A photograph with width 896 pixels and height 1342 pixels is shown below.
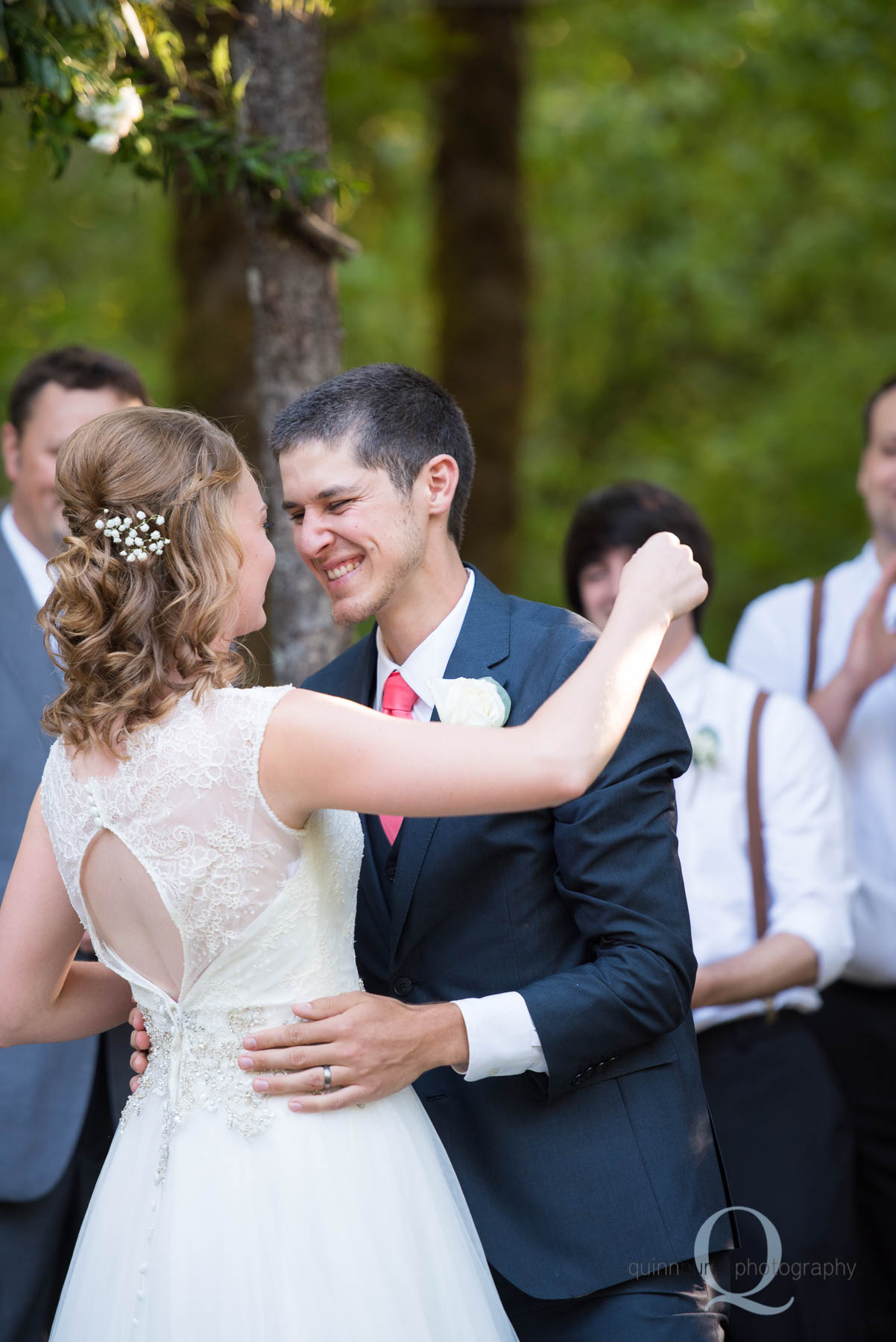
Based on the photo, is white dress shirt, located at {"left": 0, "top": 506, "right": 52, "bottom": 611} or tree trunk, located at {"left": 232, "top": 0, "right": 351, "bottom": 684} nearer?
→ tree trunk, located at {"left": 232, "top": 0, "right": 351, "bottom": 684}

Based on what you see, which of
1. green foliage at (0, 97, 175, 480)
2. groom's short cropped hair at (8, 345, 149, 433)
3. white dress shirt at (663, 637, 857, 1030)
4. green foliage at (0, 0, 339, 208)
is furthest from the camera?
green foliage at (0, 97, 175, 480)

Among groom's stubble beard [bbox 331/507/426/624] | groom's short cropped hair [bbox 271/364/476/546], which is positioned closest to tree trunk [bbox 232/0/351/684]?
groom's short cropped hair [bbox 271/364/476/546]

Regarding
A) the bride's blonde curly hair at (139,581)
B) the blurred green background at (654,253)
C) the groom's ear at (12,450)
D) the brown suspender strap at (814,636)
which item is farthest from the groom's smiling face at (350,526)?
the blurred green background at (654,253)

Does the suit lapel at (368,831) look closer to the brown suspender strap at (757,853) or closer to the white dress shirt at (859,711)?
the brown suspender strap at (757,853)

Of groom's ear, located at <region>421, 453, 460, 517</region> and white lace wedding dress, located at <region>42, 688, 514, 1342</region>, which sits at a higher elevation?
groom's ear, located at <region>421, 453, 460, 517</region>

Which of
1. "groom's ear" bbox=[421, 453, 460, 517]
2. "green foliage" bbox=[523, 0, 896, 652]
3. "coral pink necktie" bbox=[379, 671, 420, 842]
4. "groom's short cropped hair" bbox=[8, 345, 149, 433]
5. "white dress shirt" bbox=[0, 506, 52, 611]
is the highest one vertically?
"green foliage" bbox=[523, 0, 896, 652]

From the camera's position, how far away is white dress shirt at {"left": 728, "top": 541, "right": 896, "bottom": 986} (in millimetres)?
4117

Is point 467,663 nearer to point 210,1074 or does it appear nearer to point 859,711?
point 210,1074

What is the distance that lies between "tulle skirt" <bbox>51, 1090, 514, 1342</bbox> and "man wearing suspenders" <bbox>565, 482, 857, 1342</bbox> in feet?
4.16

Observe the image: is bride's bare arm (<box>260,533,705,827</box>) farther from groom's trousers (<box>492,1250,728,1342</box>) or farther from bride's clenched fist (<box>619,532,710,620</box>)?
groom's trousers (<box>492,1250,728,1342</box>)

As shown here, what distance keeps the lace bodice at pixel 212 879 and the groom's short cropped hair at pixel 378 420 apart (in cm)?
81

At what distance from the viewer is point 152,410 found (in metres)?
2.25

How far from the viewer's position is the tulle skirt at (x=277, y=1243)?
83.6 inches

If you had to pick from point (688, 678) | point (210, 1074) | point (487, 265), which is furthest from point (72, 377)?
point (487, 265)
